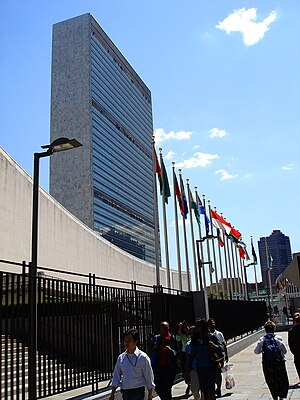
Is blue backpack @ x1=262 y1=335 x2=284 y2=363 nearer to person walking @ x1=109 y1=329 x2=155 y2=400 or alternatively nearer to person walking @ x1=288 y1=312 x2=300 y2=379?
person walking @ x1=288 y1=312 x2=300 y2=379

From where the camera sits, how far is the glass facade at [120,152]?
110m

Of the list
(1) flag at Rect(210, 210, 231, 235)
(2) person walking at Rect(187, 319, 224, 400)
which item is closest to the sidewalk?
(2) person walking at Rect(187, 319, 224, 400)

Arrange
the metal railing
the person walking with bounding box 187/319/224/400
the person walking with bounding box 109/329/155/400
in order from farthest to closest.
→ 1. the metal railing
2. the person walking with bounding box 187/319/224/400
3. the person walking with bounding box 109/329/155/400

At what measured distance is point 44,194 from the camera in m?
24.9

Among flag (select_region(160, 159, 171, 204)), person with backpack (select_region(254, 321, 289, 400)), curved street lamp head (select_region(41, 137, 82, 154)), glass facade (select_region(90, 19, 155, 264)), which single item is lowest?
person with backpack (select_region(254, 321, 289, 400))

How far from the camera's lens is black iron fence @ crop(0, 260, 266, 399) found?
7207 millimetres

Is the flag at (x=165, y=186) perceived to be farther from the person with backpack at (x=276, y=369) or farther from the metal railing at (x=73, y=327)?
the person with backpack at (x=276, y=369)

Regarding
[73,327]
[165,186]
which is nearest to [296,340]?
[73,327]

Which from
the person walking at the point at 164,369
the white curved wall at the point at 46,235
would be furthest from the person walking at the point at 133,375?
the white curved wall at the point at 46,235

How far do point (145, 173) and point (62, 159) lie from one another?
3991cm

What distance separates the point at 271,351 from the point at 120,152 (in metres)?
118

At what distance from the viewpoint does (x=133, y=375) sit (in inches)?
214

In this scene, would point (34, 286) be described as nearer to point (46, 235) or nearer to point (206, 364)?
point (206, 364)

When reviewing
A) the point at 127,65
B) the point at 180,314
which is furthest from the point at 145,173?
the point at 180,314
